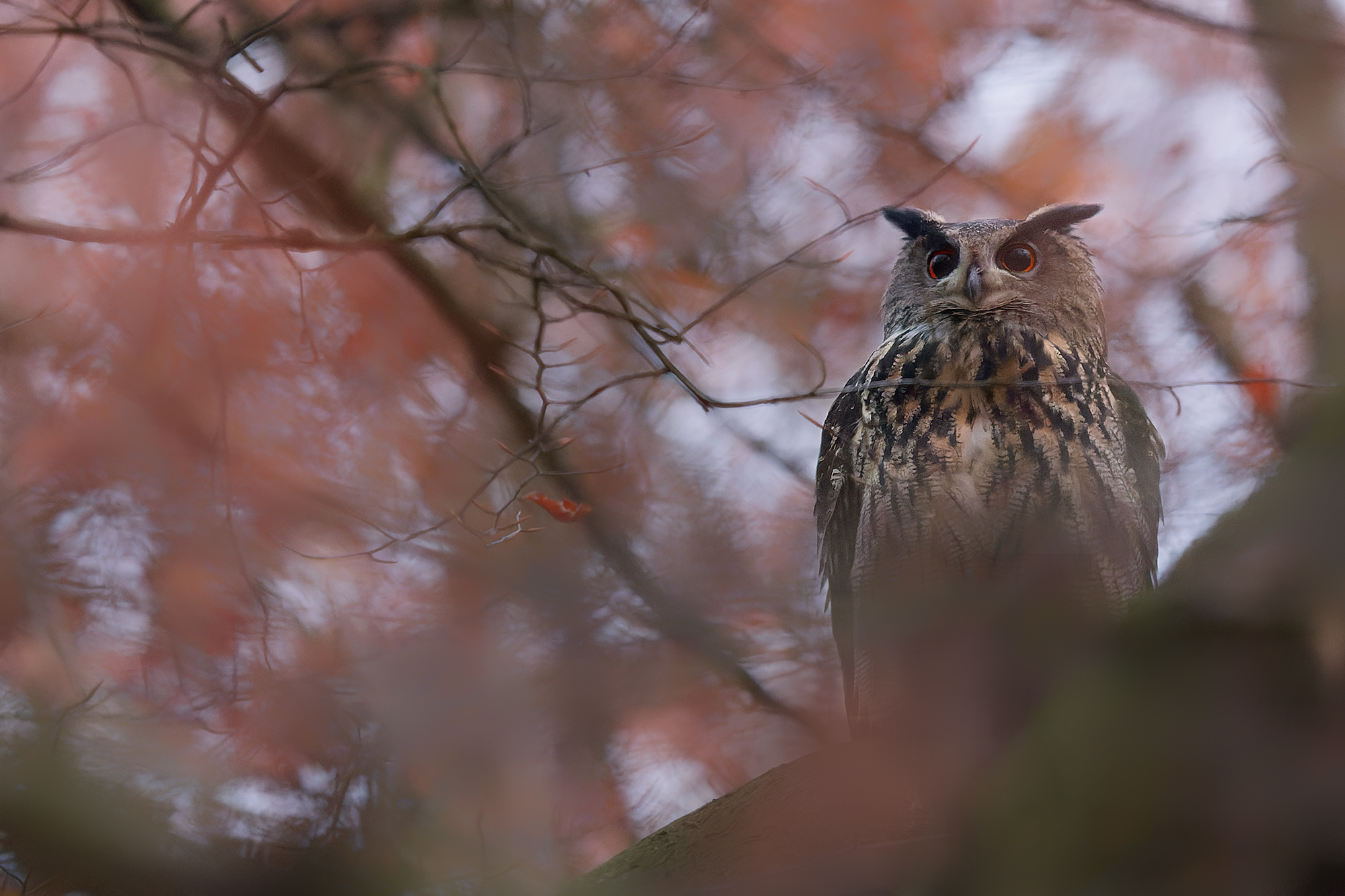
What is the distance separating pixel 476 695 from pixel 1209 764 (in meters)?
1.90

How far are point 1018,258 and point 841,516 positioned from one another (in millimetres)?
819

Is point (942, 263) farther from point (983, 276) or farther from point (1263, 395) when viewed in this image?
point (1263, 395)

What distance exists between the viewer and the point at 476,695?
2.19 meters

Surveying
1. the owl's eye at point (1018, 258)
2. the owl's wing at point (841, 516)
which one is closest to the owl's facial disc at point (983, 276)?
the owl's eye at point (1018, 258)

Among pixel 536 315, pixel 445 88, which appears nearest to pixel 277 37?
pixel 445 88

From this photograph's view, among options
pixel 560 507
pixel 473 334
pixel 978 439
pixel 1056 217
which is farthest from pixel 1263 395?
pixel 473 334

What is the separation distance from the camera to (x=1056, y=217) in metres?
2.34

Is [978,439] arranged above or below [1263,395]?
above

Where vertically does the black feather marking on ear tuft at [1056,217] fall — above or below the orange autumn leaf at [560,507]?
above

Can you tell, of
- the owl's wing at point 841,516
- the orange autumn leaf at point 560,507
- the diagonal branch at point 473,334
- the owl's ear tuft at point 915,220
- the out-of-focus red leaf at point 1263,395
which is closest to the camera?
the out-of-focus red leaf at point 1263,395

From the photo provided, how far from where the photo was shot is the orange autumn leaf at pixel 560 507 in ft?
6.41

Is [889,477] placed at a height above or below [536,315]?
below

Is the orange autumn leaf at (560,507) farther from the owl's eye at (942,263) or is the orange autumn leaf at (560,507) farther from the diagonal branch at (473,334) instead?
the owl's eye at (942,263)

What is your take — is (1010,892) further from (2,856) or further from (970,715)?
(2,856)
